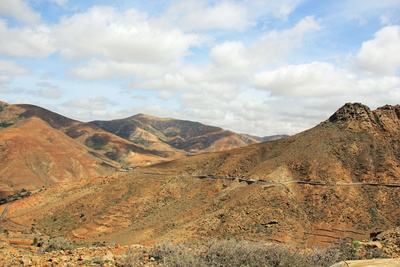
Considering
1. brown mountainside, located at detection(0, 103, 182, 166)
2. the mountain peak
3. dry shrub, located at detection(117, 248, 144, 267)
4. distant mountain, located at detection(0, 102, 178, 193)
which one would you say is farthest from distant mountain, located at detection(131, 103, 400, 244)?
brown mountainside, located at detection(0, 103, 182, 166)

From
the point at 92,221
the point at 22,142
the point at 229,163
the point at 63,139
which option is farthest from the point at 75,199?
the point at 63,139

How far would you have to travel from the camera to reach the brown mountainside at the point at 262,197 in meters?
28.2

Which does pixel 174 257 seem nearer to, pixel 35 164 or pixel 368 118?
pixel 368 118

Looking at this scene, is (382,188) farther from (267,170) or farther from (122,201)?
(122,201)

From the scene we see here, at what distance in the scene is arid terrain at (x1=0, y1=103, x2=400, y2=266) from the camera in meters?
28.2

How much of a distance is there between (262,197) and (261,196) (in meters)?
→ 0.22

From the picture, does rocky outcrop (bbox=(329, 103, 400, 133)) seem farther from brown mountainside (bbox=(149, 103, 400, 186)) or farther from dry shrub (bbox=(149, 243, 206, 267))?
dry shrub (bbox=(149, 243, 206, 267))

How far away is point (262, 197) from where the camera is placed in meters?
31.8

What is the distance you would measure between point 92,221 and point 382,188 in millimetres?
38169

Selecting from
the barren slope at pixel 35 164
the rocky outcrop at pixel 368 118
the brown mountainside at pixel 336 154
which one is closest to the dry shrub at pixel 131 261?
the brown mountainside at pixel 336 154

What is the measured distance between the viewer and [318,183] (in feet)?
107

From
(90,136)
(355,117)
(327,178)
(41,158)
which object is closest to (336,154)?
(327,178)

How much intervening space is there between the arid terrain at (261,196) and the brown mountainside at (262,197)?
0.11 meters

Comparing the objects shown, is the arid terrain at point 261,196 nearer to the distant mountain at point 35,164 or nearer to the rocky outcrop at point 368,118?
the rocky outcrop at point 368,118
